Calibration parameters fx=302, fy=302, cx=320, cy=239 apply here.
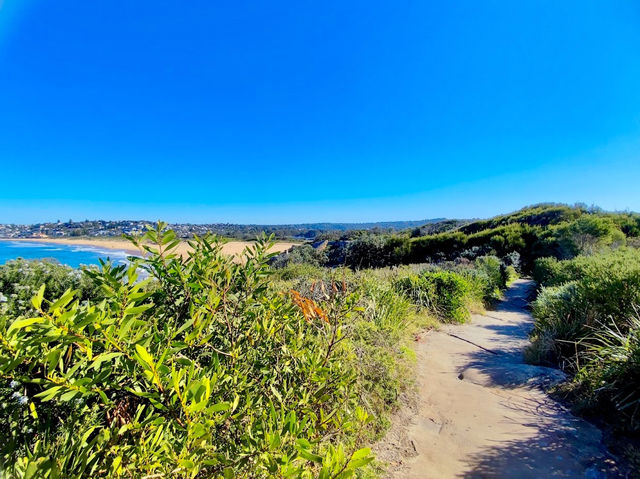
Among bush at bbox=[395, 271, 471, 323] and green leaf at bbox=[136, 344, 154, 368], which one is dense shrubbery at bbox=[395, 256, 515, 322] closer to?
bush at bbox=[395, 271, 471, 323]

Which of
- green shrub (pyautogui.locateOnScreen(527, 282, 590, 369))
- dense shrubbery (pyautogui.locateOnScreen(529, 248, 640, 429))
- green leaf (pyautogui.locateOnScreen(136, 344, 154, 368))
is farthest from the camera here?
green shrub (pyautogui.locateOnScreen(527, 282, 590, 369))

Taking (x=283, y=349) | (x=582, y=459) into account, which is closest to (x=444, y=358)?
(x=582, y=459)

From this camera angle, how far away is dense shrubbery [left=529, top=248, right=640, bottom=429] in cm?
293

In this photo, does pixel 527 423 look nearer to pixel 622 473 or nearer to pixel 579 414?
pixel 579 414

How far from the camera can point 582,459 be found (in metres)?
2.54

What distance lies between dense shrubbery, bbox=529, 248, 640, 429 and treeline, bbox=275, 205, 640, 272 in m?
10.2

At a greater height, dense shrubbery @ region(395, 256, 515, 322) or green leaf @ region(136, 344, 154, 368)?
green leaf @ region(136, 344, 154, 368)

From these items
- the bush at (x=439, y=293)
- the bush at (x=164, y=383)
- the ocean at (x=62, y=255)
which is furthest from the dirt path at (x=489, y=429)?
the ocean at (x=62, y=255)

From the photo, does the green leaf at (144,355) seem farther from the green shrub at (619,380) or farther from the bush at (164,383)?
the green shrub at (619,380)

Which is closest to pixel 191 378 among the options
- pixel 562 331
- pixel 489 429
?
pixel 489 429

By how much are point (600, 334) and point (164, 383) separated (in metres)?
5.12

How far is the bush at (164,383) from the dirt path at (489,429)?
1.94 m

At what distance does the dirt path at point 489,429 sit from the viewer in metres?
2.53

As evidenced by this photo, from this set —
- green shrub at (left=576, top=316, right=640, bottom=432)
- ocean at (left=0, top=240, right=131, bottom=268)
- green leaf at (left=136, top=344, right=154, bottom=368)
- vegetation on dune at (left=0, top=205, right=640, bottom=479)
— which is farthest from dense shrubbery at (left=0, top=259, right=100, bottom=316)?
green shrub at (left=576, top=316, right=640, bottom=432)
